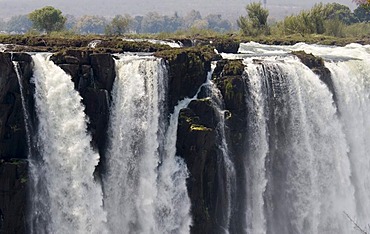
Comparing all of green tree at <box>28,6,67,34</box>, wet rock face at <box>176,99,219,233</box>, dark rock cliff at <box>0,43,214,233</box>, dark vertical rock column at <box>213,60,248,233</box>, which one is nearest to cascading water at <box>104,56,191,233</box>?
dark rock cliff at <box>0,43,214,233</box>

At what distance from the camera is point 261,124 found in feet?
105

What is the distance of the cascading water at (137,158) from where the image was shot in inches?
1128

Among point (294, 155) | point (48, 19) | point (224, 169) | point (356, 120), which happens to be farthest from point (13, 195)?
point (48, 19)

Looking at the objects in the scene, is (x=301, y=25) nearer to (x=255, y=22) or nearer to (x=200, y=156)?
(x=255, y=22)

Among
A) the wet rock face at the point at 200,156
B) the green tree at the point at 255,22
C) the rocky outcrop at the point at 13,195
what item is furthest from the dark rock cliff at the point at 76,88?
the green tree at the point at 255,22

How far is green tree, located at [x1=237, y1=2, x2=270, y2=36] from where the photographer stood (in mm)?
77331

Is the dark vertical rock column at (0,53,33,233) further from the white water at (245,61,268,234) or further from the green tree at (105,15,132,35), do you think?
the green tree at (105,15,132,35)

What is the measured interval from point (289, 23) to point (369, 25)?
14.9 meters

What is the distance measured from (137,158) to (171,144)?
6.44 feet

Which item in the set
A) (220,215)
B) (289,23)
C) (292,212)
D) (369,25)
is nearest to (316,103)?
(292,212)

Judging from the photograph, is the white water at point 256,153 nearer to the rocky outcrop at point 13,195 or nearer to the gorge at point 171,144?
the gorge at point 171,144

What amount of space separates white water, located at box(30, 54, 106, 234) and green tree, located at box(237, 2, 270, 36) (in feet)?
171

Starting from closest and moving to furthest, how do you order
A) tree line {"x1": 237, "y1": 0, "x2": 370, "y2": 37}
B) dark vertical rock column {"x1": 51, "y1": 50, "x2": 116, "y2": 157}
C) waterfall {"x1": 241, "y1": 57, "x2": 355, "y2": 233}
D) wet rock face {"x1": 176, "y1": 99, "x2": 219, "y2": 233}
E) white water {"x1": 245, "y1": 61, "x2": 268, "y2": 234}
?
dark vertical rock column {"x1": 51, "y1": 50, "x2": 116, "y2": 157}, wet rock face {"x1": 176, "y1": 99, "x2": 219, "y2": 233}, white water {"x1": 245, "y1": 61, "x2": 268, "y2": 234}, waterfall {"x1": 241, "y1": 57, "x2": 355, "y2": 233}, tree line {"x1": 237, "y1": 0, "x2": 370, "y2": 37}

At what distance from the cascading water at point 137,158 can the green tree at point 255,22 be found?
49407mm
